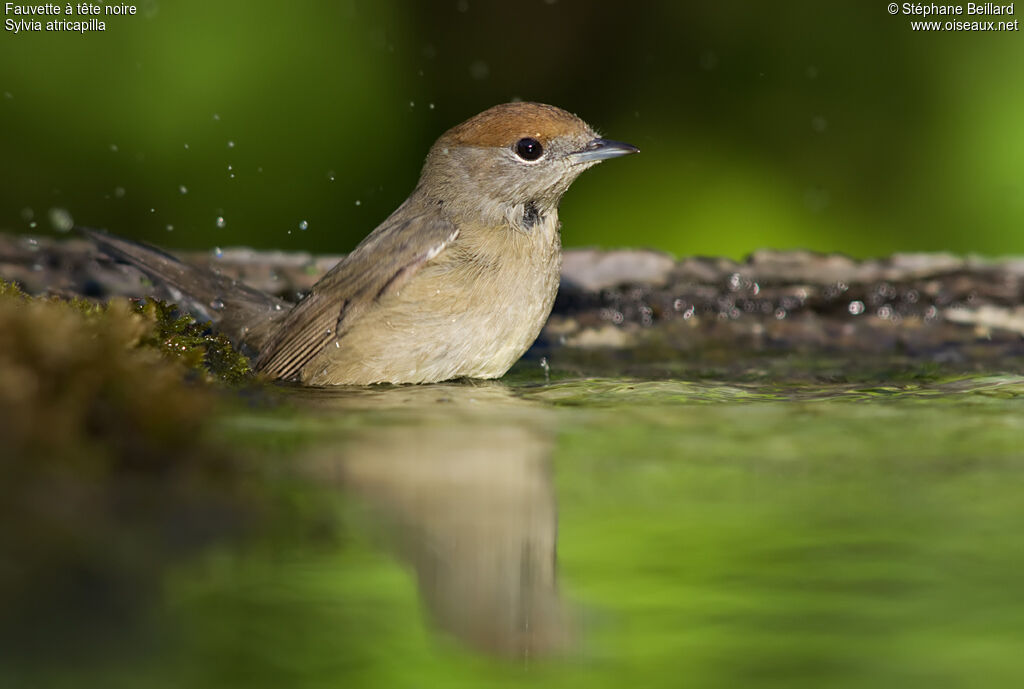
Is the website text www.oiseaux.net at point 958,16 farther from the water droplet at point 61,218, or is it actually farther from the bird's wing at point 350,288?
the water droplet at point 61,218

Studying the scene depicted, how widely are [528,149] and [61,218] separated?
9.41 feet

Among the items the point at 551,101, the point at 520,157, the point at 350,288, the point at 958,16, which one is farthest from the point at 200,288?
the point at 958,16

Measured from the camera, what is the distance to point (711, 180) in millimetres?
7172

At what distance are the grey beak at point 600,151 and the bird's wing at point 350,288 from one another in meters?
0.58

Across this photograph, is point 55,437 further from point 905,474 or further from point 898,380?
point 898,380

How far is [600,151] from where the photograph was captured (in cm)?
493

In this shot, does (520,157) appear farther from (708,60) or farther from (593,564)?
(593,564)

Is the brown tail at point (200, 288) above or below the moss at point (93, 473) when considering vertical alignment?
above

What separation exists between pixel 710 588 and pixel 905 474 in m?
0.77

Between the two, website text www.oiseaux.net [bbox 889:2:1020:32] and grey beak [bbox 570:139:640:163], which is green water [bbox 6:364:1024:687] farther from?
website text www.oiseaux.net [bbox 889:2:1020:32]

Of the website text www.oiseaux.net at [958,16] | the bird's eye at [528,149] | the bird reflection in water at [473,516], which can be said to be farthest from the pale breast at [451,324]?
the website text www.oiseaux.net at [958,16]

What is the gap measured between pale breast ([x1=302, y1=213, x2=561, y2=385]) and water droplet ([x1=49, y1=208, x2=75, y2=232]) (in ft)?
7.92

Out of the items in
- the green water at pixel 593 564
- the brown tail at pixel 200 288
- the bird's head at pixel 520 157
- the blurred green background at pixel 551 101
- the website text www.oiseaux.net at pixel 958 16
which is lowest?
the green water at pixel 593 564

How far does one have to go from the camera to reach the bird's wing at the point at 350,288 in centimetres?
464
